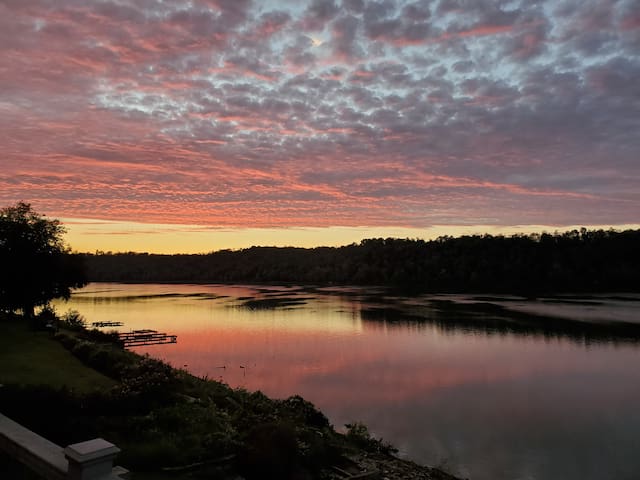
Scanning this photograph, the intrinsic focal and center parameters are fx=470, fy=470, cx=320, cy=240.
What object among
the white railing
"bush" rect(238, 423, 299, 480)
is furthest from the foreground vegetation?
the white railing

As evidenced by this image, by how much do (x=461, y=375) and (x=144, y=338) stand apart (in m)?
32.3

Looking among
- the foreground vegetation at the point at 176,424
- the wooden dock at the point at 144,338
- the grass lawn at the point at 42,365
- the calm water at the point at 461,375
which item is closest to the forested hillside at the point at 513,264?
the calm water at the point at 461,375

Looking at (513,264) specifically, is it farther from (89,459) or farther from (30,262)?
(89,459)

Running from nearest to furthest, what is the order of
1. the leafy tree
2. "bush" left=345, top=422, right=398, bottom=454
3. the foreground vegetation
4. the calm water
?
the foreground vegetation
"bush" left=345, top=422, right=398, bottom=454
the calm water
the leafy tree

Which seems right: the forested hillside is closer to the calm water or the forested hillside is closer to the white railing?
the calm water

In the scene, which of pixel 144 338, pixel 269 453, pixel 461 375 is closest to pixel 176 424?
pixel 269 453

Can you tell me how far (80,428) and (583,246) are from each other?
160 m

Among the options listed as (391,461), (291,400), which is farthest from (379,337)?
(391,461)

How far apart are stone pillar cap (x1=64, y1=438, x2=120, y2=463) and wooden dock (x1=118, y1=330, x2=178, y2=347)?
4258cm

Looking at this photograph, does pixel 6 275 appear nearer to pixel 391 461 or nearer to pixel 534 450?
pixel 391 461

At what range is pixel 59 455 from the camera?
839 centimetres

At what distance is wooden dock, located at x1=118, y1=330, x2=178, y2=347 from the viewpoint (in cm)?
4774

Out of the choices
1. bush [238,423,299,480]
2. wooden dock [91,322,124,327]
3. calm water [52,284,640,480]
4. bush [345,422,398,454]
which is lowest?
calm water [52,284,640,480]

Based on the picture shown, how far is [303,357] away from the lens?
41.2 meters
